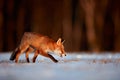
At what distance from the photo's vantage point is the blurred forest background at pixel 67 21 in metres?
32.0

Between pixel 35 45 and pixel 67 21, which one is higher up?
pixel 35 45

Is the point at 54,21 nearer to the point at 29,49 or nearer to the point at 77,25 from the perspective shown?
the point at 77,25

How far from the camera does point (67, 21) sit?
34312 millimetres

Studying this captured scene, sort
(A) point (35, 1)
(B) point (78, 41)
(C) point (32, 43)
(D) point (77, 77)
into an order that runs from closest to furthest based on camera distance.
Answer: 1. (D) point (77, 77)
2. (C) point (32, 43)
3. (B) point (78, 41)
4. (A) point (35, 1)

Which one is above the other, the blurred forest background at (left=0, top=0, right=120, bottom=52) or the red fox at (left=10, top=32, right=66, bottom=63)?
the red fox at (left=10, top=32, right=66, bottom=63)

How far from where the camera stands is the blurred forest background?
32.0m

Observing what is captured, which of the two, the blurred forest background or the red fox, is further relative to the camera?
the blurred forest background

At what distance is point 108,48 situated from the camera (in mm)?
34531

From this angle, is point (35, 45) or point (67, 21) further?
point (67, 21)

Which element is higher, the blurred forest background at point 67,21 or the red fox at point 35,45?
the red fox at point 35,45

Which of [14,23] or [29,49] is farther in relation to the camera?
[14,23]

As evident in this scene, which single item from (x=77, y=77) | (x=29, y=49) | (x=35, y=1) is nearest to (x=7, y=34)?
(x=35, y=1)

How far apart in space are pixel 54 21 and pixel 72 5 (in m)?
3.52

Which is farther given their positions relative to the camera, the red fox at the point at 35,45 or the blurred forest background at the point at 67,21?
the blurred forest background at the point at 67,21
